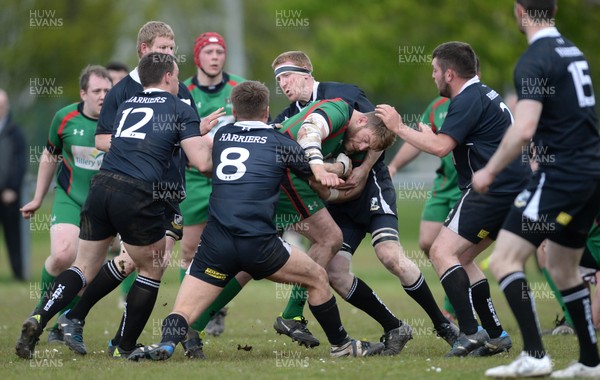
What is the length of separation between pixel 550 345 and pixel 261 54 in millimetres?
34137

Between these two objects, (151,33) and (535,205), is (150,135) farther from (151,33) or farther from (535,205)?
(535,205)

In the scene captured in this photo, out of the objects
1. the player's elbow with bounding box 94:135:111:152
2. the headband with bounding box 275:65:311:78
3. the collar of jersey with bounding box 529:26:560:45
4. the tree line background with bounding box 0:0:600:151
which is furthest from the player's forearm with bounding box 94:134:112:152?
the tree line background with bounding box 0:0:600:151

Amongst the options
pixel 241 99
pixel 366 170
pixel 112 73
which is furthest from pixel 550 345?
pixel 112 73

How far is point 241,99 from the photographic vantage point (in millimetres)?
7844

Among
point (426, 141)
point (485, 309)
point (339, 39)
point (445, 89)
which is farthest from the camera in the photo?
point (339, 39)

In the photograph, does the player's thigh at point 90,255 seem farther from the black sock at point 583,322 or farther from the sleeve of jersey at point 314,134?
the black sock at point 583,322

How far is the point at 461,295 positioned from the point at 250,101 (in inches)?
92.8

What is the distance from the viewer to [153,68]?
8078mm

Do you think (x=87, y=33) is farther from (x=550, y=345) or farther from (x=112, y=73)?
(x=550, y=345)

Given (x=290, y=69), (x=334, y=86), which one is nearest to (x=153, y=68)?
(x=290, y=69)

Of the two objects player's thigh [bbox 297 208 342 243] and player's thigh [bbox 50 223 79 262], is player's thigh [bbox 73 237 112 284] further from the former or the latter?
player's thigh [bbox 297 208 342 243]

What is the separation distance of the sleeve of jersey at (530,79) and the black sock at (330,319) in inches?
92.9

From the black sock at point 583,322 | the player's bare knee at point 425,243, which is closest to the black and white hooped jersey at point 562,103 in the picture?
the black sock at point 583,322

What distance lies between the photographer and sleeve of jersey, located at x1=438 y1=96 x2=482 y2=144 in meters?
7.88
